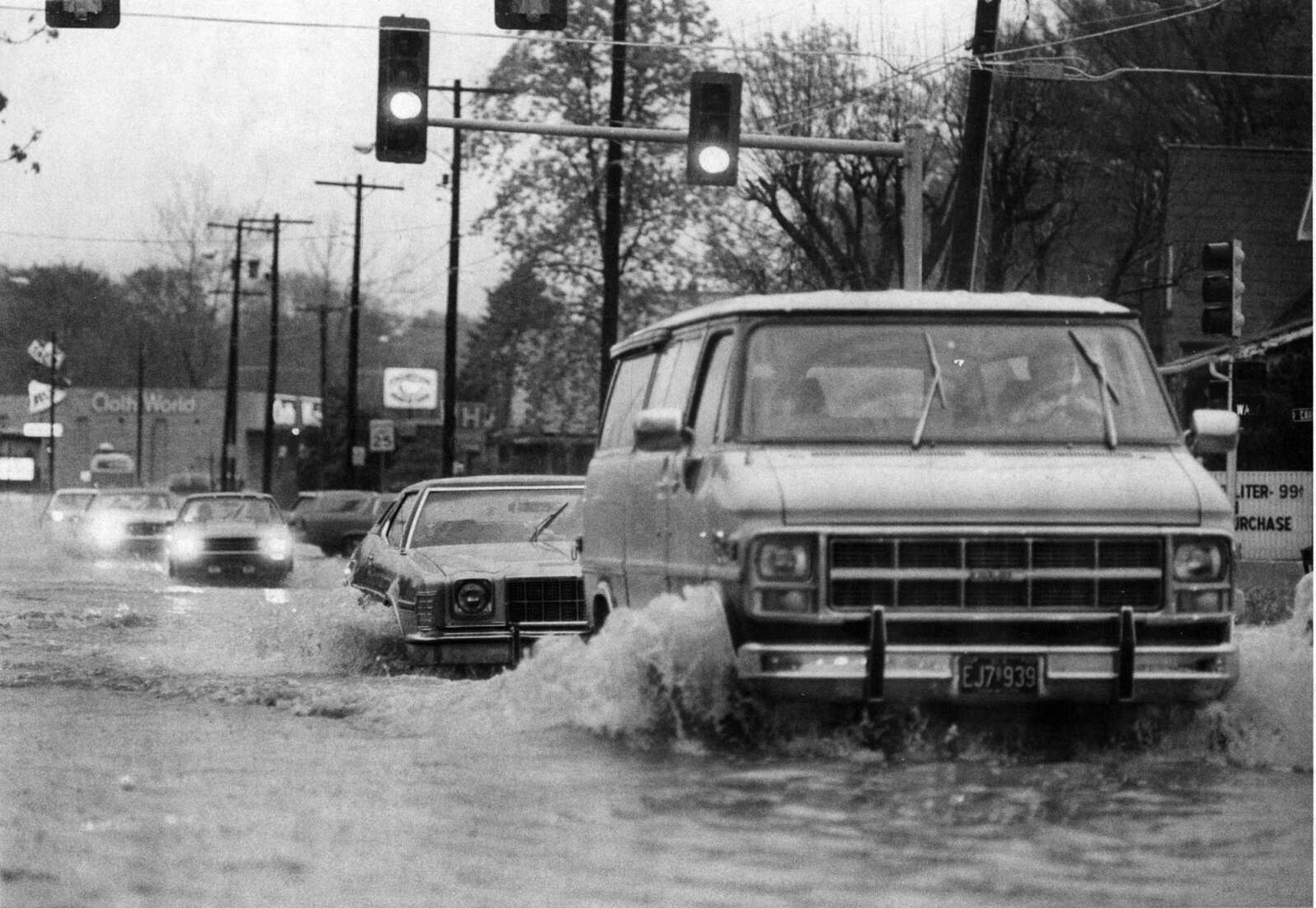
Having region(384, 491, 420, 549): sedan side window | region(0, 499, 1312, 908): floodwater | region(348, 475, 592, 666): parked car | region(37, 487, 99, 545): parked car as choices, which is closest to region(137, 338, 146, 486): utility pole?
region(37, 487, 99, 545): parked car

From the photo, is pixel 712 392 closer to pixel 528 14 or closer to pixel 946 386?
pixel 946 386

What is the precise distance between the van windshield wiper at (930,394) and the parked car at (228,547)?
24.4 meters

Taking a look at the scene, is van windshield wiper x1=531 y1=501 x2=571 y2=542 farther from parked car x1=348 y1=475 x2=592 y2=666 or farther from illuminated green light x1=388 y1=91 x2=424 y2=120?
illuminated green light x1=388 y1=91 x2=424 y2=120

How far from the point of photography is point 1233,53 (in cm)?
4450

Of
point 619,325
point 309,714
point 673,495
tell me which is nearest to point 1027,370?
point 673,495

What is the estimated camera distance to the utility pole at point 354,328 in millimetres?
57438

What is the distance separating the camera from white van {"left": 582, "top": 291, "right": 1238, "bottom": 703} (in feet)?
30.5

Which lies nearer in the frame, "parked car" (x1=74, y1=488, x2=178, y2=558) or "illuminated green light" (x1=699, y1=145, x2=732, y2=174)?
"illuminated green light" (x1=699, y1=145, x2=732, y2=174)

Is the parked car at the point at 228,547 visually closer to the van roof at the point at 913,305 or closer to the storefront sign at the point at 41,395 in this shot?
the van roof at the point at 913,305

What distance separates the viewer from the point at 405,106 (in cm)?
2109

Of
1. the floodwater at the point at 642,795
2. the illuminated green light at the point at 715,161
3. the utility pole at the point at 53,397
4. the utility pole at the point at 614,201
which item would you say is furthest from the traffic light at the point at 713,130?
the utility pole at the point at 53,397

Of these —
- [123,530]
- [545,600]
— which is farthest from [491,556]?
[123,530]

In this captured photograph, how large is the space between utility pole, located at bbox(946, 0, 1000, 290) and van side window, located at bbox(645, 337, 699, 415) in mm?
11785

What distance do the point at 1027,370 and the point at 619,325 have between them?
41.8 m
